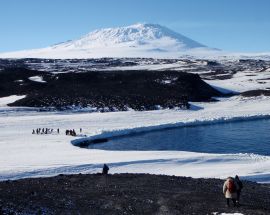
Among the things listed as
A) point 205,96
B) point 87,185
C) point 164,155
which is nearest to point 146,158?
point 164,155

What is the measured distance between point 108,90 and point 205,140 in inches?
1589

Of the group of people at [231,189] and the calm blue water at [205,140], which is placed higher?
the group of people at [231,189]

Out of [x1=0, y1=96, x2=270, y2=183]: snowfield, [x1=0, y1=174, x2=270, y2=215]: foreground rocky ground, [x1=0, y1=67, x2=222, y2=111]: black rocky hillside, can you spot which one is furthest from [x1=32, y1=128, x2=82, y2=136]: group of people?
[x1=0, y1=174, x2=270, y2=215]: foreground rocky ground

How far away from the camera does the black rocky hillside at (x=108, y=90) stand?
74.0 meters

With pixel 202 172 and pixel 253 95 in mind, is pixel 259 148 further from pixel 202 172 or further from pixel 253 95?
pixel 253 95

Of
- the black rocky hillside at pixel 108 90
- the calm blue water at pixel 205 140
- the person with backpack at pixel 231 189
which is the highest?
the person with backpack at pixel 231 189

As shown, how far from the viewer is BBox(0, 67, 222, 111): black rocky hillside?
7400 centimetres

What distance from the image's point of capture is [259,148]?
42969 mm

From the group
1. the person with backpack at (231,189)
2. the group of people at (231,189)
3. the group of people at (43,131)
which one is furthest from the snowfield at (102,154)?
the person with backpack at (231,189)

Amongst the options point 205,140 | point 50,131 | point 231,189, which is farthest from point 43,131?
point 231,189

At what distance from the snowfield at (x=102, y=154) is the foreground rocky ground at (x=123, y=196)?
4.62m

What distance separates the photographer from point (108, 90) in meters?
86.5

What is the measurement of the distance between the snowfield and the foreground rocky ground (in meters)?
4.62

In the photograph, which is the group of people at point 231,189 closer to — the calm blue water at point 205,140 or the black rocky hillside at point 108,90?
the calm blue water at point 205,140
